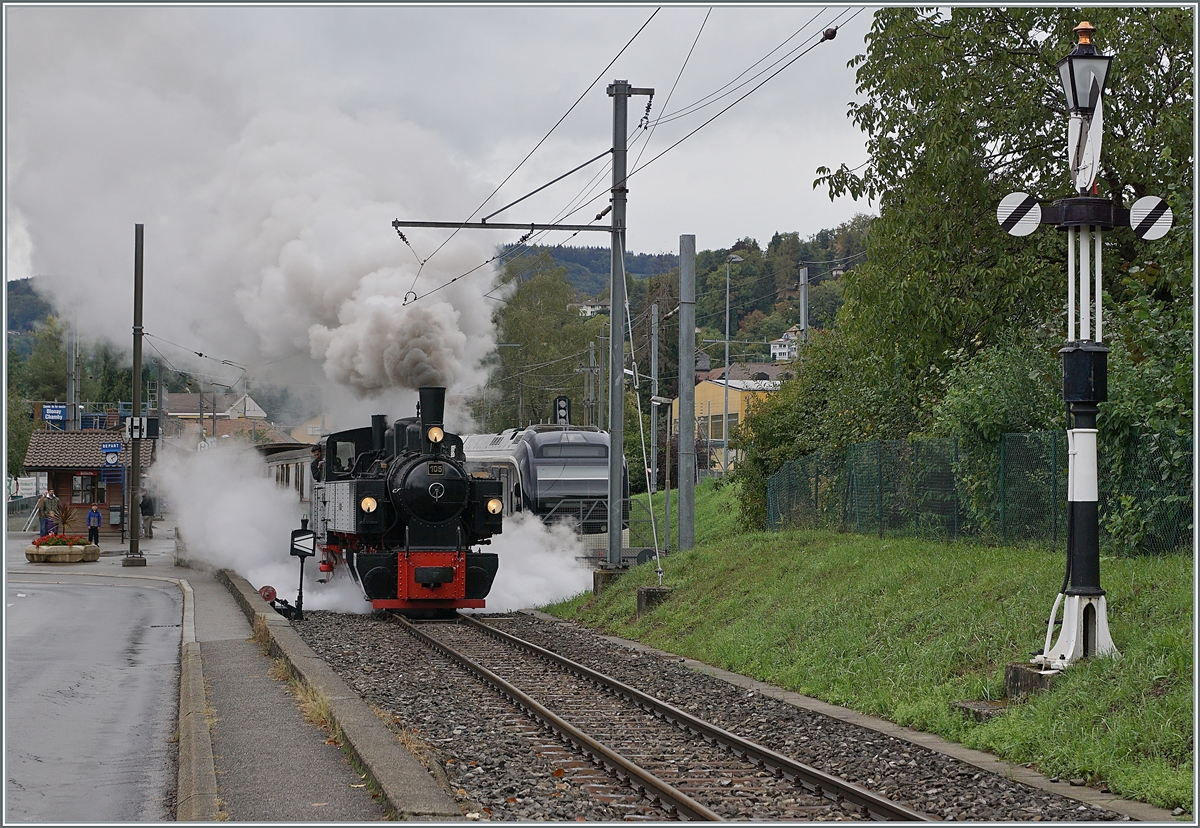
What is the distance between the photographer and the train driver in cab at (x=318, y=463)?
22.2 m

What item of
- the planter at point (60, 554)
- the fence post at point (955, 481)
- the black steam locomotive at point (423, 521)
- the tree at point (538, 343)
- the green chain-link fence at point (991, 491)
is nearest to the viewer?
the green chain-link fence at point (991, 491)

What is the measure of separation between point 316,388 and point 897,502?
13856 mm

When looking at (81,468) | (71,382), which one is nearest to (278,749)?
(81,468)

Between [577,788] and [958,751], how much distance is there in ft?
9.41

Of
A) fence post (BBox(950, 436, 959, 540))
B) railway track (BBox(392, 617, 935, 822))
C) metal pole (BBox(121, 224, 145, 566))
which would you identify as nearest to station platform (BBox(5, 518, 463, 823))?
railway track (BBox(392, 617, 935, 822))

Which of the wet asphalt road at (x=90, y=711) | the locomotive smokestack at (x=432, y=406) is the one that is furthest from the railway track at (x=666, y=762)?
the locomotive smokestack at (x=432, y=406)

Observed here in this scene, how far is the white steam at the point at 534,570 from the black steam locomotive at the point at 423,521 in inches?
87.4

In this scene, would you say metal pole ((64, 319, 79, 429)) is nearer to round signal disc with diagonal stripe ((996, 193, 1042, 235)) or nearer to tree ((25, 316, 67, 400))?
round signal disc with diagonal stripe ((996, 193, 1042, 235))

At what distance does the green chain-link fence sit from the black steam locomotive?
543cm

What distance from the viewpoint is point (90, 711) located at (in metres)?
11.6

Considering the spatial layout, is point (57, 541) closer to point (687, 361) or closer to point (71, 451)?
point (71, 451)

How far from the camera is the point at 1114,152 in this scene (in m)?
16.8

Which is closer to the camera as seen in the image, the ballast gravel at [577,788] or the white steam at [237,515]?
the ballast gravel at [577,788]

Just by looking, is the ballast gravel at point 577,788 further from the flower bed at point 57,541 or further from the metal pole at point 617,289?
the flower bed at point 57,541
